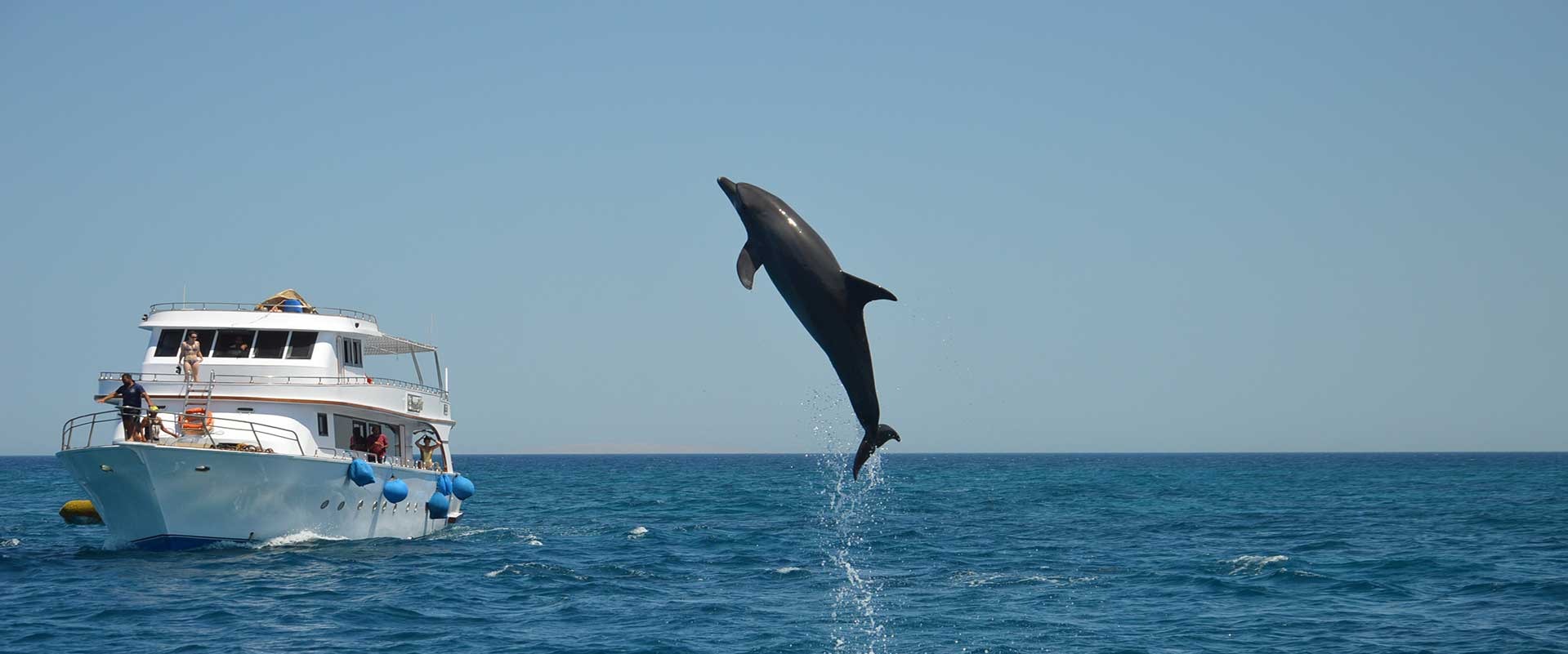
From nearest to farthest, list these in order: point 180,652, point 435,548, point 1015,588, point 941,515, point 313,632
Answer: point 180,652 < point 313,632 < point 1015,588 < point 435,548 < point 941,515

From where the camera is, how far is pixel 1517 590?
27.2m

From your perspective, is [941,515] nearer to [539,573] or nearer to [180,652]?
[539,573]

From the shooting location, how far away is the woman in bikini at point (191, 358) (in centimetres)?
3133

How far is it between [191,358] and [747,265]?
26.0m

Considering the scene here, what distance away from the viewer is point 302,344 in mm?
33656

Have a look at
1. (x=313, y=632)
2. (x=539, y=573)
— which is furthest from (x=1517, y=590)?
(x=313, y=632)

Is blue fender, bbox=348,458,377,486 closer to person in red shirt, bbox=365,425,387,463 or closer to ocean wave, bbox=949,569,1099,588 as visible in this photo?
person in red shirt, bbox=365,425,387,463

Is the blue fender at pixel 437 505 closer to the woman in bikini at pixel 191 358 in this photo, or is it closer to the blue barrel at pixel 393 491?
the blue barrel at pixel 393 491

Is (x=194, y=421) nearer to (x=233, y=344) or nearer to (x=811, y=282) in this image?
(x=233, y=344)

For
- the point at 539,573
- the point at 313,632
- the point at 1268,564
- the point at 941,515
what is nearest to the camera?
the point at 313,632

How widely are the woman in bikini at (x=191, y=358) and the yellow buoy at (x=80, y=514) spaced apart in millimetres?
4425

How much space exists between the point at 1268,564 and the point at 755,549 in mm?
12344

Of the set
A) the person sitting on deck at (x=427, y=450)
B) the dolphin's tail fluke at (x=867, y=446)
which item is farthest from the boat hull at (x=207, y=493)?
the dolphin's tail fluke at (x=867, y=446)

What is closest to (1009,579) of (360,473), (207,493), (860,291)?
(360,473)
